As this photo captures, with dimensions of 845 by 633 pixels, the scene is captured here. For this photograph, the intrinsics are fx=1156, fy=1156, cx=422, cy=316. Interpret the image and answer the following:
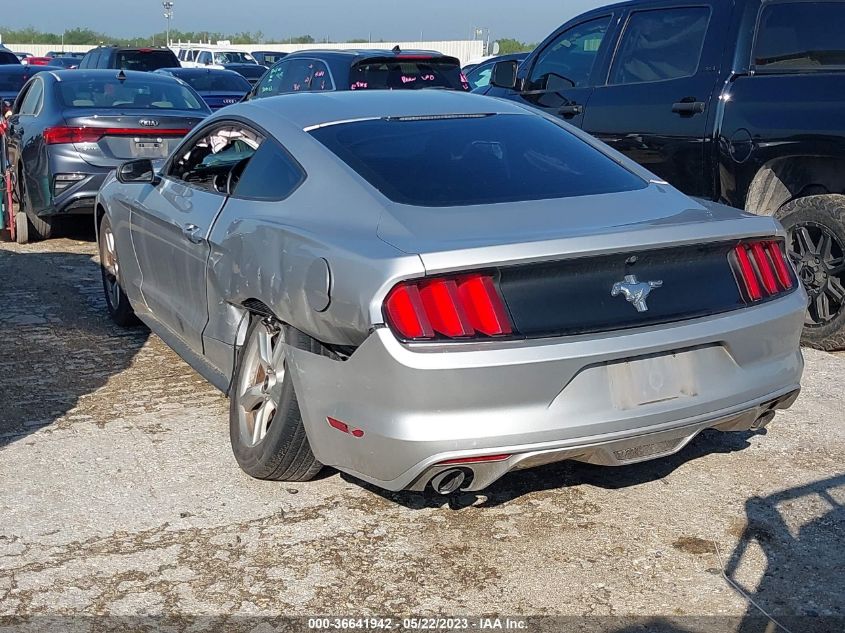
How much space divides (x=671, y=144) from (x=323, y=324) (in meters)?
4.05

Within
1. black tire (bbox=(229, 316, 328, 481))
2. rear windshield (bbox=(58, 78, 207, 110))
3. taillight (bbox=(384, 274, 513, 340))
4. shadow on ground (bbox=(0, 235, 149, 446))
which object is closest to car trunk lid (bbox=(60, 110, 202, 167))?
rear windshield (bbox=(58, 78, 207, 110))

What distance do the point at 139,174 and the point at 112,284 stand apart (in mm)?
1353

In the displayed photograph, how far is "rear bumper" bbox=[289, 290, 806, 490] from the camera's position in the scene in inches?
140

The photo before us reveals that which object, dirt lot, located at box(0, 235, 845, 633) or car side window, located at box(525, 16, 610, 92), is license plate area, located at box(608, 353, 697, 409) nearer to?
dirt lot, located at box(0, 235, 845, 633)

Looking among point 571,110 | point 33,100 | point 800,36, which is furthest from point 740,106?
point 33,100

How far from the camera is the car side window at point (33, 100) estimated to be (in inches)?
411

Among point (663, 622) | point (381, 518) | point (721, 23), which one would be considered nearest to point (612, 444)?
point (663, 622)

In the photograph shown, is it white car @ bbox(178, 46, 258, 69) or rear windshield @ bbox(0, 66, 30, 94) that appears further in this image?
A: white car @ bbox(178, 46, 258, 69)

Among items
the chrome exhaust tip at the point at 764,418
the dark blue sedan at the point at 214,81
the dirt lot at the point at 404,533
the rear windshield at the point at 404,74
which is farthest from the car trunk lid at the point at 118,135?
the dark blue sedan at the point at 214,81

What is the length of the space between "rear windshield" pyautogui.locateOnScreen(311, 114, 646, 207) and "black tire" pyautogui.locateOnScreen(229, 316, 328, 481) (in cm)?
70

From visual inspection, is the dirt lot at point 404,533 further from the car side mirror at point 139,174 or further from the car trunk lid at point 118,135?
the car trunk lid at point 118,135

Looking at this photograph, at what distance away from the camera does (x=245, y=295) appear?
4461 mm

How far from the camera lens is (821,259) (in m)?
6.51

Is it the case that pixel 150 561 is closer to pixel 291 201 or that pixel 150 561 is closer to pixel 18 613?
pixel 18 613
